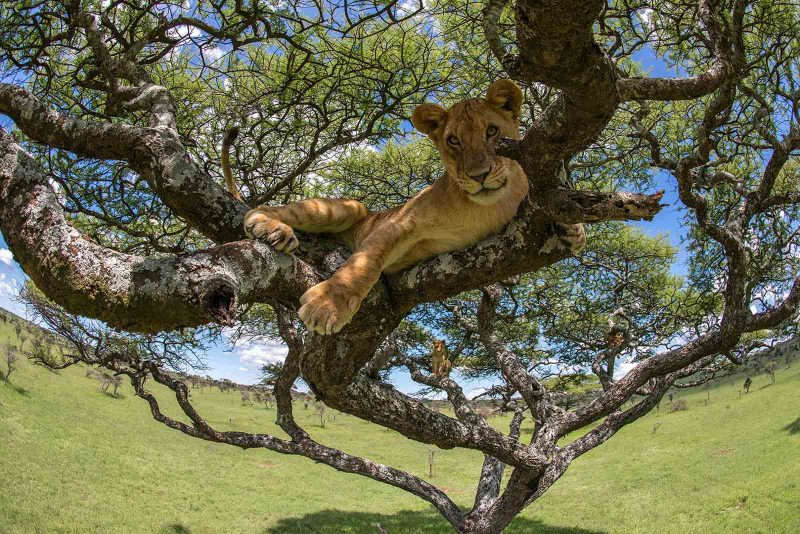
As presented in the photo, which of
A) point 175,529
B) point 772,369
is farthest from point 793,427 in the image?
point 175,529

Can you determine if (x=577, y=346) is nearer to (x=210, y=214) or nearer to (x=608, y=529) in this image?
(x=608, y=529)

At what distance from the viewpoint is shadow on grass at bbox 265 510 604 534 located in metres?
14.3

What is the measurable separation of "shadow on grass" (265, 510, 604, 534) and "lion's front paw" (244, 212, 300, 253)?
488 inches

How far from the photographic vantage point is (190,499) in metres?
18.5

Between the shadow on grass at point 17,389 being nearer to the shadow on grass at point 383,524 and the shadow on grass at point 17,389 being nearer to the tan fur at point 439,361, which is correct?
the shadow on grass at point 383,524

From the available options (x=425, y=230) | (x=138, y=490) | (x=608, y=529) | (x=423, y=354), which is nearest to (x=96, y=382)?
(x=138, y=490)

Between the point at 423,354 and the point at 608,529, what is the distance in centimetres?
619

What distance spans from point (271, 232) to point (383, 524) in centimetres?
1470

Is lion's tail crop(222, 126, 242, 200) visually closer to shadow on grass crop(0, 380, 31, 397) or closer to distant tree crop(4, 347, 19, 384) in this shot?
shadow on grass crop(0, 380, 31, 397)

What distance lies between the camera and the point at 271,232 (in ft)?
11.0

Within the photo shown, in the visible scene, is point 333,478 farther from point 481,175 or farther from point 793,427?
point 481,175

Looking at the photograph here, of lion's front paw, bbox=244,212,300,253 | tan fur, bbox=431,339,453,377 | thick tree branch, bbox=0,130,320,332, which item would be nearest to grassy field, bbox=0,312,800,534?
tan fur, bbox=431,339,453,377

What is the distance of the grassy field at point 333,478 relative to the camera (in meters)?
14.2

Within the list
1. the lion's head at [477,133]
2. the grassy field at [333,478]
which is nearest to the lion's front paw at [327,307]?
the lion's head at [477,133]
